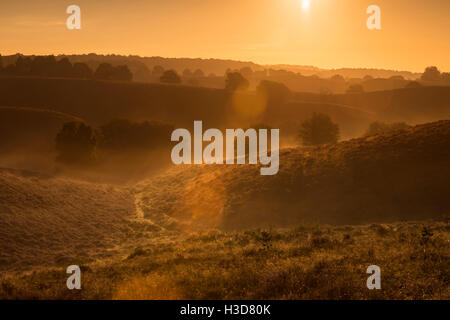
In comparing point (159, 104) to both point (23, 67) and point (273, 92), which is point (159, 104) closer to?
point (273, 92)

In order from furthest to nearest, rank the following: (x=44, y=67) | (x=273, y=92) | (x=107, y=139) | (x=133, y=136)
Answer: (x=44, y=67) → (x=273, y=92) → (x=133, y=136) → (x=107, y=139)

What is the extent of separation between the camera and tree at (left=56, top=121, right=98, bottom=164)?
1941 inches

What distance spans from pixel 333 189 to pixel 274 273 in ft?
56.0

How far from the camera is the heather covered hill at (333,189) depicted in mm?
23141

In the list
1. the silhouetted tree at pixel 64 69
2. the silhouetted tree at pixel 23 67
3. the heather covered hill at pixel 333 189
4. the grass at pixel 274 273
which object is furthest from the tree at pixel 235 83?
the grass at pixel 274 273

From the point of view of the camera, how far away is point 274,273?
33.4ft

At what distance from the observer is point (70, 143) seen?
49.8 meters

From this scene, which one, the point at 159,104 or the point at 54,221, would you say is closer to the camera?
the point at 54,221

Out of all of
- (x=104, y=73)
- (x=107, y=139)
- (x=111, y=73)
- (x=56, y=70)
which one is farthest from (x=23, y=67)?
(x=107, y=139)

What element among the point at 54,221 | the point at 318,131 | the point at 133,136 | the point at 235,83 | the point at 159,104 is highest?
the point at 235,83

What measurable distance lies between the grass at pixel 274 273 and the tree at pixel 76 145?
37.8 m

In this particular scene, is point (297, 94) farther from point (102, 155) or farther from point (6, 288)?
point (6, 288)

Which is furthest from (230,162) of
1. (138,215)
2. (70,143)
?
(70,143)
